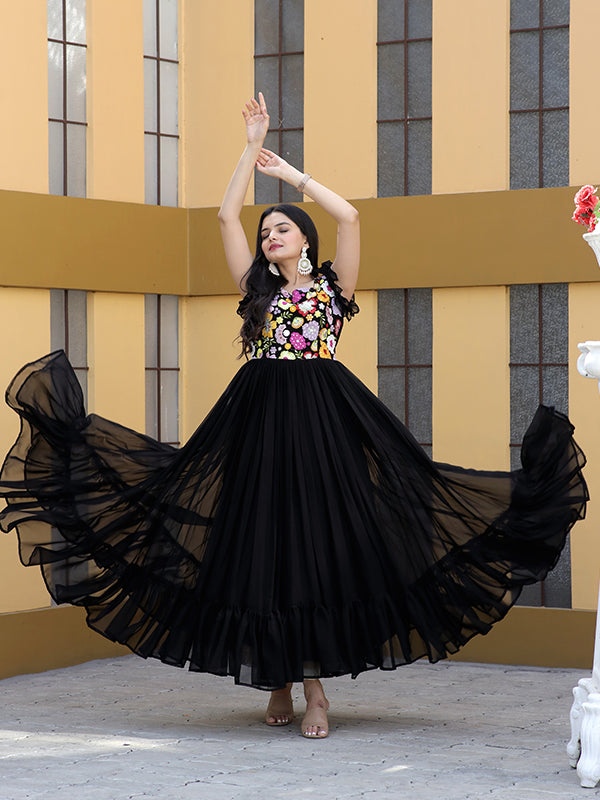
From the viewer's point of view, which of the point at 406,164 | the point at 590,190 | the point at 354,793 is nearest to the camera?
the point at 354,793

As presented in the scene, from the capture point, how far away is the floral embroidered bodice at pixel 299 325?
455cm

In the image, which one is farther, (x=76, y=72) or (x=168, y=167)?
(x=168, y=167)

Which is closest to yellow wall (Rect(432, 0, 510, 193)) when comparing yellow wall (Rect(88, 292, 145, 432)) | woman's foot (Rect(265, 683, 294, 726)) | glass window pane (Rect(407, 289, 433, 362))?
glass window pane (Rect(407, 289, 433, 362))

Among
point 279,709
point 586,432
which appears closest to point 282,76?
point 586,432

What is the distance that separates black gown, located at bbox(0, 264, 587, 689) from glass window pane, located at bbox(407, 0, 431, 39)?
1783 mm

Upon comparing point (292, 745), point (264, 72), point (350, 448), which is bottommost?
point (292, 745)

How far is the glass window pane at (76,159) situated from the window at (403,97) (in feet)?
4.35

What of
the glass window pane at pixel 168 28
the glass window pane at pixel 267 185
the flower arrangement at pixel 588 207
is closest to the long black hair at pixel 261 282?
the flower arrangement at pixel 588 207

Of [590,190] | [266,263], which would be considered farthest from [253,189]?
[590,190]

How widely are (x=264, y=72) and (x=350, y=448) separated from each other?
2.48m

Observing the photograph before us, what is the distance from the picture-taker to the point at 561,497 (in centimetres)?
435

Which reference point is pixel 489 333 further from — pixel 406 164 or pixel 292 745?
pixel 292 745

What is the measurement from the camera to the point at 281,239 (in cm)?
457

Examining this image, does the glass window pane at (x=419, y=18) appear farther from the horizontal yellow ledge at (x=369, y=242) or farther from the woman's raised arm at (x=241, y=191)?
the woman's raised arm at (x=241, y=191)
